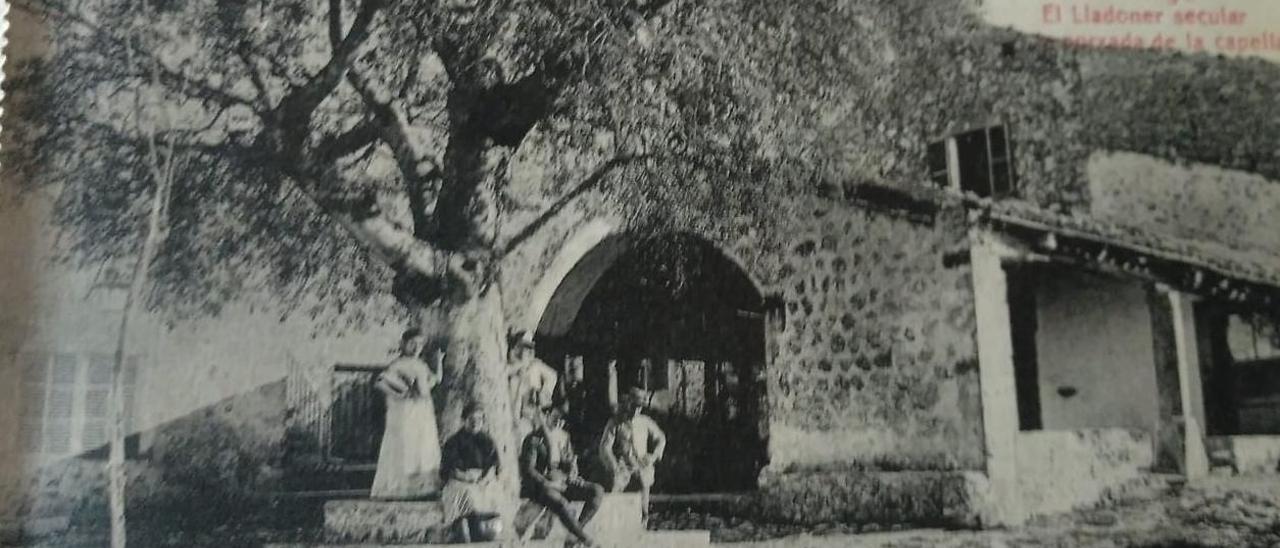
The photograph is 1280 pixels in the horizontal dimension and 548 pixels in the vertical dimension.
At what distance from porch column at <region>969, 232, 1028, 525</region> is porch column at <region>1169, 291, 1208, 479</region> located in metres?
0.52

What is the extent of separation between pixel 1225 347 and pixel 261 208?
119 inches

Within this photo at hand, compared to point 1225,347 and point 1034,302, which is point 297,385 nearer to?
point 1034,302

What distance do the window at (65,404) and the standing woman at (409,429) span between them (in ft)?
2.46

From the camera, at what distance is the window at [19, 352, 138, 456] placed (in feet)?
9.76

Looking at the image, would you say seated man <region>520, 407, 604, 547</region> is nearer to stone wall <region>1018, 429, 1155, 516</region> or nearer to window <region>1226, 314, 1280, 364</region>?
stone wall <region>1018, 429, 1155, 516</region>

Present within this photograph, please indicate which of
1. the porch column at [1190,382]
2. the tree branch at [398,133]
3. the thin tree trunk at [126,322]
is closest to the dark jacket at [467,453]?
the tree branch at [398,133]

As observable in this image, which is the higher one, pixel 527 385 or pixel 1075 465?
pixel 527 385

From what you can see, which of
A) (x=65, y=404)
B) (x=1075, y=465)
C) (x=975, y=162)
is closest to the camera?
(x=65, y=404)

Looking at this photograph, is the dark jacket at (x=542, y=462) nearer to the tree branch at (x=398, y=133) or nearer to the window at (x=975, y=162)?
the tree branch at (x=398, y=133)

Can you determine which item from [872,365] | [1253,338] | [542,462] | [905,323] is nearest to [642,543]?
[542,462]

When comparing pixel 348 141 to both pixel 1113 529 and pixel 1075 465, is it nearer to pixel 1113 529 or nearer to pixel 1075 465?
pixel 1075 465

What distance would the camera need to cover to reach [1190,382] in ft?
10.4

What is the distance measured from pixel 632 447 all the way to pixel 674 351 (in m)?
0.32

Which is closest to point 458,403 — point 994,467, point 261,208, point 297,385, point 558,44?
point 297,385
